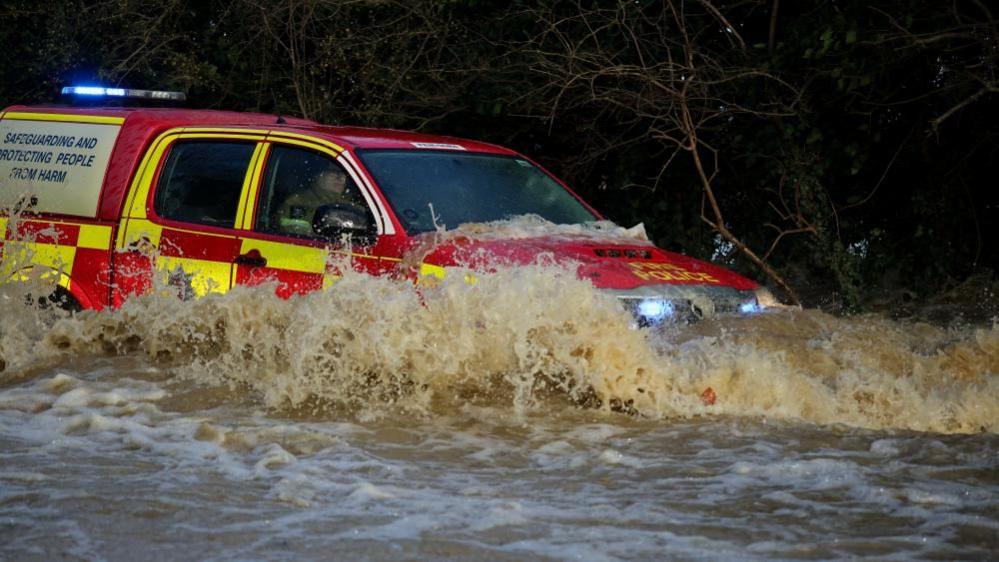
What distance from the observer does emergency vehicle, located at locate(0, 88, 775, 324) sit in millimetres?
6902

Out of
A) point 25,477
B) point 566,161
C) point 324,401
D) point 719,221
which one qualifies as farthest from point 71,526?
point 566,161

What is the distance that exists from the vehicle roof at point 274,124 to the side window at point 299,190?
17cm

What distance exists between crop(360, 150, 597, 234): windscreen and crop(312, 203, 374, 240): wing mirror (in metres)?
0.19

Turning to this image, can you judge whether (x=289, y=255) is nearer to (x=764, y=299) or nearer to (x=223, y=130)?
(x=223, y=130)

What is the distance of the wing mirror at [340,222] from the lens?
691cm

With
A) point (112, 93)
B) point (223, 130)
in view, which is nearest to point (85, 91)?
point (112, 93)

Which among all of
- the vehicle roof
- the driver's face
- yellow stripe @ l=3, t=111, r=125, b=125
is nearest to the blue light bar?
the vehicle roof

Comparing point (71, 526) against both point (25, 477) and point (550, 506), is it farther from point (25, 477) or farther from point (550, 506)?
point (550, 506)

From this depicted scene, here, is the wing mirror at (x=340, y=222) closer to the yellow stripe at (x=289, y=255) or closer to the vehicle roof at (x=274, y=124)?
the yellow stripe at (x=289, y=255)

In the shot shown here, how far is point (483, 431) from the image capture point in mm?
6273

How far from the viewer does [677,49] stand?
37.1 ft

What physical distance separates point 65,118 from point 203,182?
1.32 metres

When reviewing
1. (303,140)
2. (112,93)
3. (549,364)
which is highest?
(112,93)

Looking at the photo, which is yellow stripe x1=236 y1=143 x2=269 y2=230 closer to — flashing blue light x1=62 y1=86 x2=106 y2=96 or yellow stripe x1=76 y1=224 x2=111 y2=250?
yellow stripe x1=76 y1=224 x2=111 y2=250
